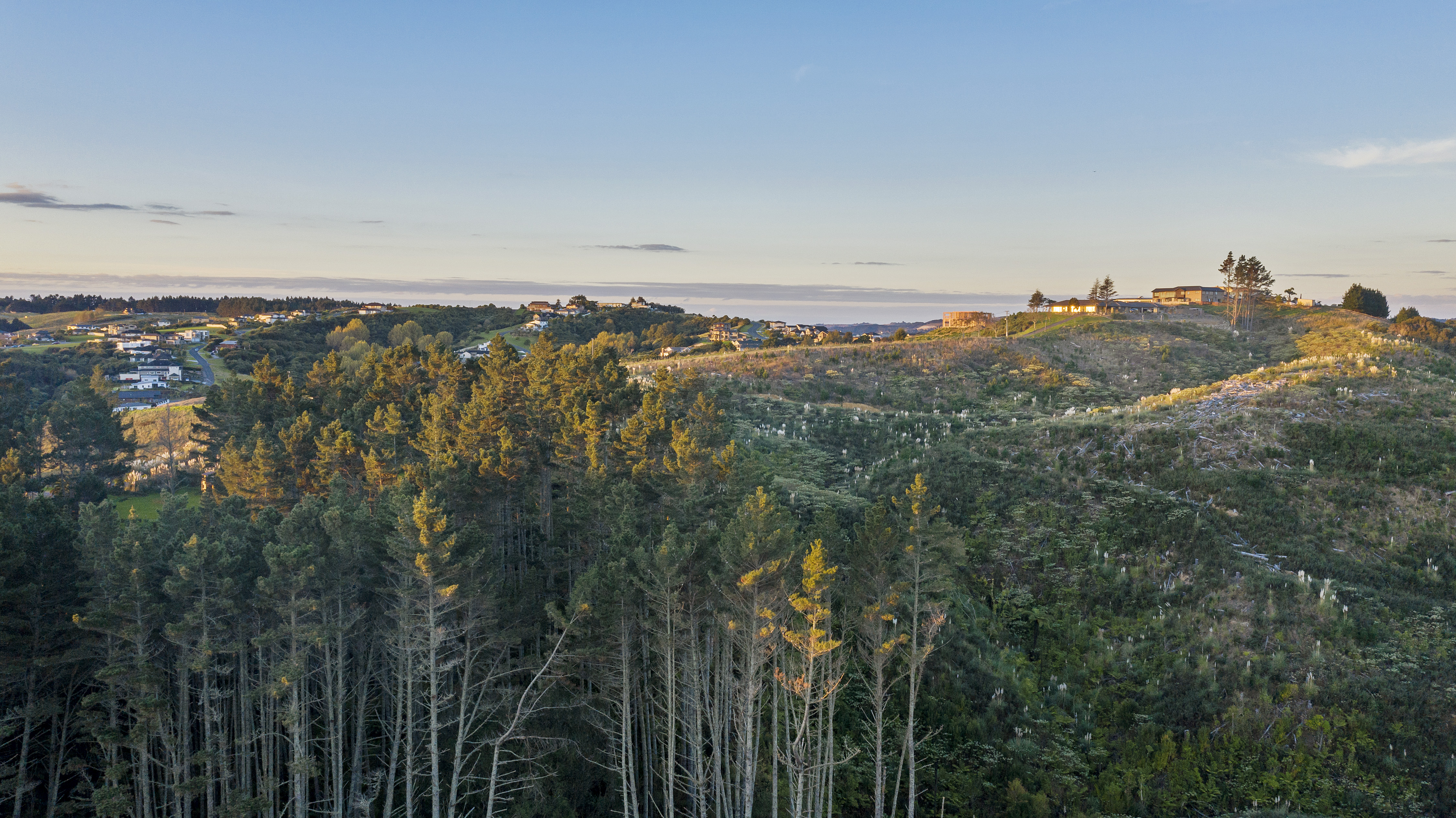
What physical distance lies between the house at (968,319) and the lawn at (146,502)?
95.1m

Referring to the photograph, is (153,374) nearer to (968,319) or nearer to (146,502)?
(146,502)

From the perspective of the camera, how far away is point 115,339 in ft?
437

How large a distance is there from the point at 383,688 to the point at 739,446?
2099cm

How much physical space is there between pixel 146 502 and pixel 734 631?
50388 millimetres

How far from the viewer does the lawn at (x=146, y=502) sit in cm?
4594

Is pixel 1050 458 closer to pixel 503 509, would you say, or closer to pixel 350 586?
pixel 503 509

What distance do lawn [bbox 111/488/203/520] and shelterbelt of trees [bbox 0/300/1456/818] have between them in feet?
30.5

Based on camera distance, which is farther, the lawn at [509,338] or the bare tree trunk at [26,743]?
the lawn at [509,338]

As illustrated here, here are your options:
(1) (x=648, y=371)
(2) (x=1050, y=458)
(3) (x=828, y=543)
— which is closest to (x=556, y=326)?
(1) (x=648, y=371)

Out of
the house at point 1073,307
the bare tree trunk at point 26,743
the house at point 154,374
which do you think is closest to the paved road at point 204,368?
the house at point 154,374

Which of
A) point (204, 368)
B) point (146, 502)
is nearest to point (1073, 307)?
point (146, 502)

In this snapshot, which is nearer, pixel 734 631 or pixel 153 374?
pixel 734 631

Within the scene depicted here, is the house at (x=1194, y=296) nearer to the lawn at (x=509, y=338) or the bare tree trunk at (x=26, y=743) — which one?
the lawn at (x=509, y=338)

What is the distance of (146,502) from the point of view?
165 ft
